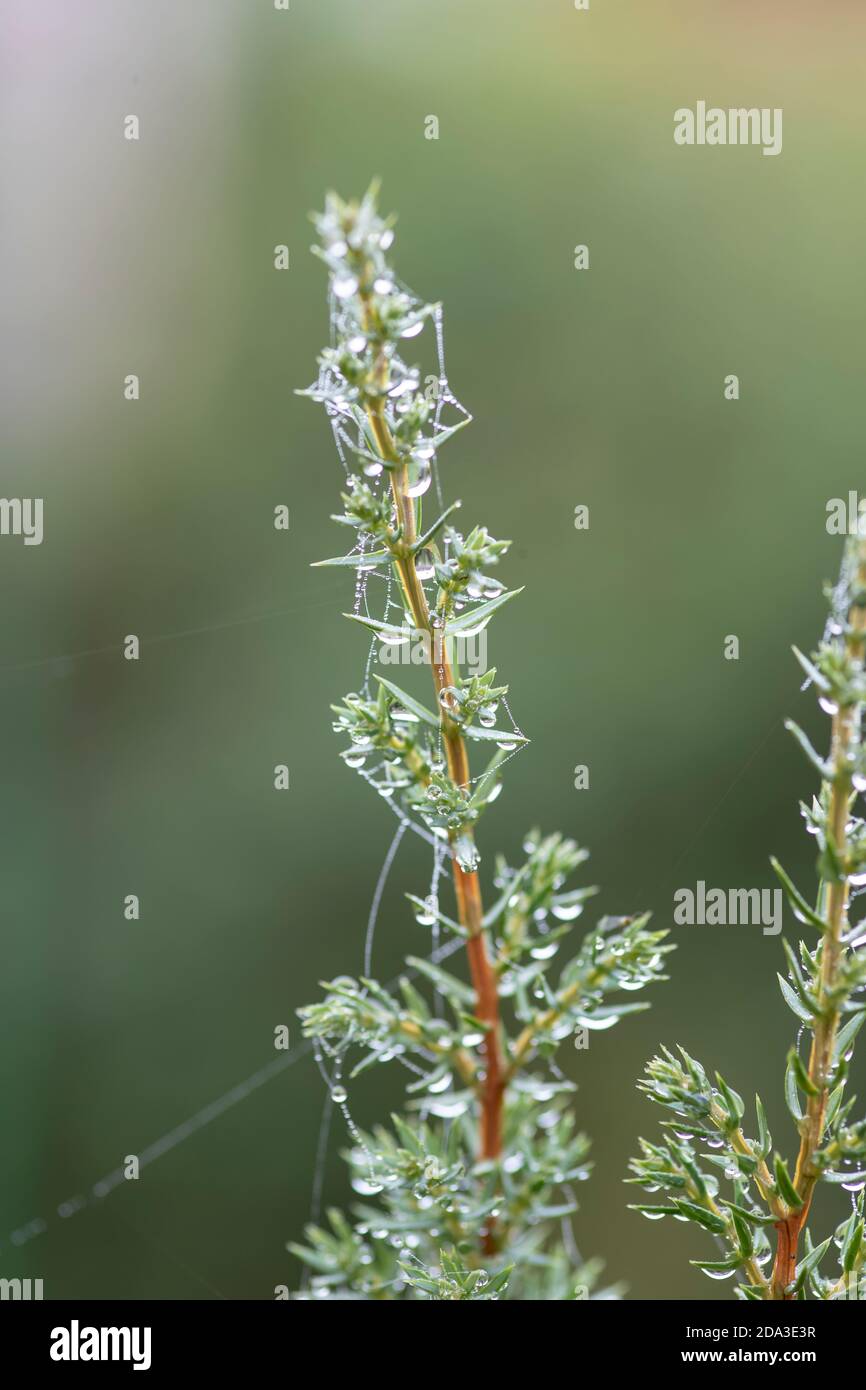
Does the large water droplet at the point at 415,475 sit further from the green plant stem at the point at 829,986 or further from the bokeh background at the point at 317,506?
the bokeh background at the point at 317,506

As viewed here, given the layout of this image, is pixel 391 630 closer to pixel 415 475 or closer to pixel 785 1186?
pixel 415 475

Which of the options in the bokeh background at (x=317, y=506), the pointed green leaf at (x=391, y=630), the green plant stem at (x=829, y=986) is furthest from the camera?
the bokeh background at (x=317, y=506)

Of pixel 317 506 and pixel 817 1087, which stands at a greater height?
pixel 317 506

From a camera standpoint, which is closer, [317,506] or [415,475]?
[415,475]

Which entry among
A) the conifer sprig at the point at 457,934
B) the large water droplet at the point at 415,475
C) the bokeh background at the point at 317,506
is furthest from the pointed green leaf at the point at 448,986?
the bokeh background at the point at 317,506

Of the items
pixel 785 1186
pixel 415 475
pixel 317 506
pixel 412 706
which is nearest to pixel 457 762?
pixel 412 706

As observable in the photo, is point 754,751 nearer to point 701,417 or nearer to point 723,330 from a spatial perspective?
point 701,417
